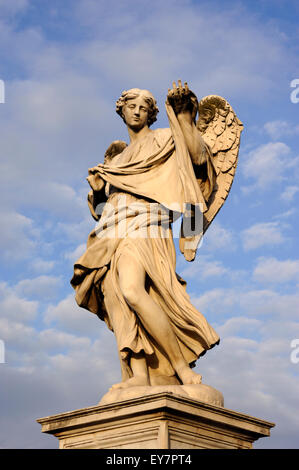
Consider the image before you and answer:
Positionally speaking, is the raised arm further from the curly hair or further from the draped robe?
the curly hair

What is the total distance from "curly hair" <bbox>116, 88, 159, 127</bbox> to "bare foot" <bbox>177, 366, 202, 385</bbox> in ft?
11.2

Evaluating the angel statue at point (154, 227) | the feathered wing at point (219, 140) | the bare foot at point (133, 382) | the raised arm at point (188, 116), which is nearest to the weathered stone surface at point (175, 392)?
the bare foot at point (133, 382)

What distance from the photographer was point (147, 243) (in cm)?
869

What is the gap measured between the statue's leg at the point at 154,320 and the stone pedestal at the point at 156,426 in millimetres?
639

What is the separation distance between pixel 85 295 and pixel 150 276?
0.92 metres

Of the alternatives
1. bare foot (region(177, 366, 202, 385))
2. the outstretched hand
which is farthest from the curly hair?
bare foot (region(177, 366, 202, 385))

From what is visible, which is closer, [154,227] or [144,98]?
[154,227]

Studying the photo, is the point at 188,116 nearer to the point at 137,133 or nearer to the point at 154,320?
the point at 137,133

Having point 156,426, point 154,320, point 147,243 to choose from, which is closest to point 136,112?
point 147,243

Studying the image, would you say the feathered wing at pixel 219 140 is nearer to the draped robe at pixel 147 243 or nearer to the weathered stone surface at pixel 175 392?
the draped robe at pixel 147 243

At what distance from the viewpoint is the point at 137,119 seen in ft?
31.5

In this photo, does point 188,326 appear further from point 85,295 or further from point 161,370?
point 85,295

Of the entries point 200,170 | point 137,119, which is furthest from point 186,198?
point 137,119

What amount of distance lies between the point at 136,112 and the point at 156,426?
168 inches
